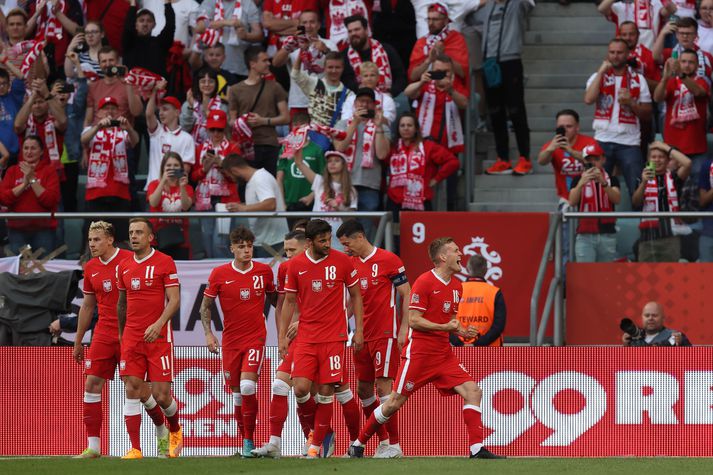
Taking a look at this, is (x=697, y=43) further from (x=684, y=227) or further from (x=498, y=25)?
(x=684, y=227)

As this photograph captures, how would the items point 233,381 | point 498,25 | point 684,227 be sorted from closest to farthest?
point 233,381 → point 684,227 → point 498,25

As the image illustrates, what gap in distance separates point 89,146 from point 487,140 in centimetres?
564

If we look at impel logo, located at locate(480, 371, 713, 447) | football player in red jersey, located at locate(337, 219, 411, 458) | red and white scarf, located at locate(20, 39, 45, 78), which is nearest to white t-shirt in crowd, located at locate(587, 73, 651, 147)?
impel logo, located at locate(480, 371, 713, 447)

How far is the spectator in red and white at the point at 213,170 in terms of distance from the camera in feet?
57.0

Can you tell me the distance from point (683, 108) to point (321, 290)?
6650mm

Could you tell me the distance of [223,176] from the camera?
57.2 ft

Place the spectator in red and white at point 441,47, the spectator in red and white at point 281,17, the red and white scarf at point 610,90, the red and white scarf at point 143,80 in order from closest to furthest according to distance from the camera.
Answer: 1. the red and white scarf at point 610,90
2. the spectator in red and white at point 441,47
3. the red and white scarf at point 143,80
4. the spectator in red and white at point 281,17

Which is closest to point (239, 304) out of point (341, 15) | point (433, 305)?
point (433, 305)

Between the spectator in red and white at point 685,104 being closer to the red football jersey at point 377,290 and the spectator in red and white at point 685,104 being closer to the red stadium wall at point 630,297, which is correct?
the red stadium wall at point 630,297

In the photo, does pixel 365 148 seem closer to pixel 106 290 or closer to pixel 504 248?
pixel 504 248

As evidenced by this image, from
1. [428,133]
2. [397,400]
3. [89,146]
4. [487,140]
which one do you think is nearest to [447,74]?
[428,133]

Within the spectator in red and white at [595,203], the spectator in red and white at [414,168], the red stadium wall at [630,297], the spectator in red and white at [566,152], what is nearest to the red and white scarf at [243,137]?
the spectator in red and white at [414,168]

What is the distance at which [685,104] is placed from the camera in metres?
17.6

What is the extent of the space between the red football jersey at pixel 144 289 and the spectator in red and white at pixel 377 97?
499 centimetres
